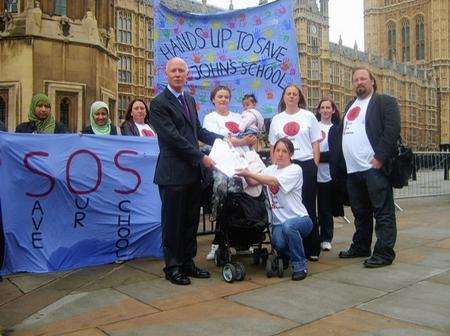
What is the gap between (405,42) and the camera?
81250mm

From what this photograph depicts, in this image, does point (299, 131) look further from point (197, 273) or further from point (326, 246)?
point (197, 273)

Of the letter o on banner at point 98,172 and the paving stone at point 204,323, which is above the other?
the letter o on banner at point 98,172

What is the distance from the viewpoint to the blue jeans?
13.1ft

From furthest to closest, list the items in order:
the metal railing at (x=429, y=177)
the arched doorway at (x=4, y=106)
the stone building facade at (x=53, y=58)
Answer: the metal railing at (x=429, y=177), the arched doorway at (x=4, y=106), the stone building facade at (x=53, y=58)

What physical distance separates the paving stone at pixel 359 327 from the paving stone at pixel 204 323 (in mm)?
137

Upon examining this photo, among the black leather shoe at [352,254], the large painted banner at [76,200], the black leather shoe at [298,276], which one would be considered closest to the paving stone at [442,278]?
the black leather shoe at [352,254]

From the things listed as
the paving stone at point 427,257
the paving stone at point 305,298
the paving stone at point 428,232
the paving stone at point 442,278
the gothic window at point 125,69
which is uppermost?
the gothic window at point 125,69

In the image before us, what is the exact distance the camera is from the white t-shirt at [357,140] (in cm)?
462

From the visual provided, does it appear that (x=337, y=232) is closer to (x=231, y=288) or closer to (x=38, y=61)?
(x=231, y=288)

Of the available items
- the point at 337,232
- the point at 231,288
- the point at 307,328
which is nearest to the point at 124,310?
the point at 231,288

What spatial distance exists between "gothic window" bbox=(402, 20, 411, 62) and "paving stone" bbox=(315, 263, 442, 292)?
273 feet

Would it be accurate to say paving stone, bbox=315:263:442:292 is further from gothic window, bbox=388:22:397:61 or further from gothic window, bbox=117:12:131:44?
gothic window, bbox=388:22:397:61

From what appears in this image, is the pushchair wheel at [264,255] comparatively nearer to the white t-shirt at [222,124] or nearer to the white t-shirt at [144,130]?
the white t-shirt at [222,124]

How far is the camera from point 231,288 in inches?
146
